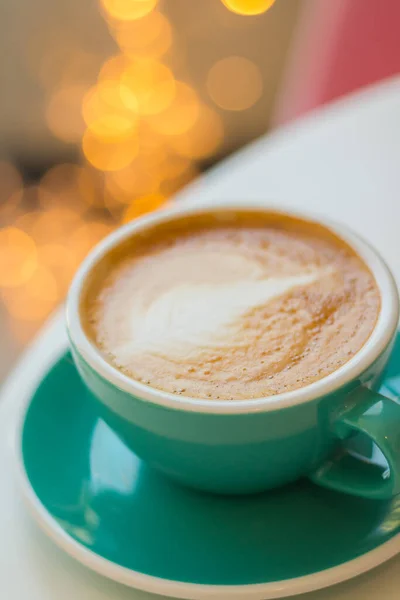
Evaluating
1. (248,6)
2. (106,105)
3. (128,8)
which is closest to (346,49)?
(248,6)

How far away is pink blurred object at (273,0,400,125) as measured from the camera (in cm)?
106

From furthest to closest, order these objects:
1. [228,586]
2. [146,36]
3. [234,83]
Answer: [234,83] → [146,36] → [228,586]

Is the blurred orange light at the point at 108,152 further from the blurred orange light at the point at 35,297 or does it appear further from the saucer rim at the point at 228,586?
the saucer rim at the point at 228,586

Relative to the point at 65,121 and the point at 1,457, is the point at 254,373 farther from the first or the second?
the point at 65,121

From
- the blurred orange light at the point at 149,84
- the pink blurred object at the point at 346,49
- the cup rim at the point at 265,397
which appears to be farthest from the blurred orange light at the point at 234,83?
the cup rim at the point at 265,397

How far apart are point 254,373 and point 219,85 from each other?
5.02 ft

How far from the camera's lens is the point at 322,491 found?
1.53 feet

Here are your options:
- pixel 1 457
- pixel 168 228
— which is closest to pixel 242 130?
pixel 168 228

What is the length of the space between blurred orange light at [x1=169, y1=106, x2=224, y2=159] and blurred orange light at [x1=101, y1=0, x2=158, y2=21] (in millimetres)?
302

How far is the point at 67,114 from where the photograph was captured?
6.11ft

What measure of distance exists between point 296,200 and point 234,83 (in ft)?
3.90

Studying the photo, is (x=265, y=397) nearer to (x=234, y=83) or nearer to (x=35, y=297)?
(x=35, y=297)

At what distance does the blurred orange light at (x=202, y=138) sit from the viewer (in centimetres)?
190

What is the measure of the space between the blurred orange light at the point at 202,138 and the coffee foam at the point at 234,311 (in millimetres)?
1366
